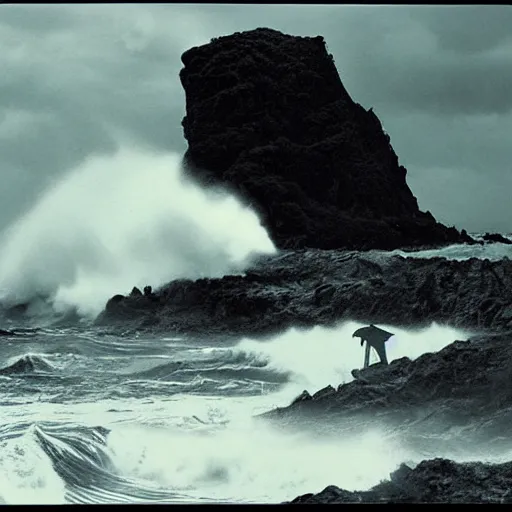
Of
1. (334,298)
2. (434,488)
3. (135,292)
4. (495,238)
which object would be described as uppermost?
(495,238)

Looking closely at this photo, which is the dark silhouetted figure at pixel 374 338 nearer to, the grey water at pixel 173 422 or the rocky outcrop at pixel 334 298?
the grey water at pixel 173 422

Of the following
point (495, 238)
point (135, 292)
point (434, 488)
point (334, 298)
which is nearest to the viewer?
point (434, 488)

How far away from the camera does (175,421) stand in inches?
311

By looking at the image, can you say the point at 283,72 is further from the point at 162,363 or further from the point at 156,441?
the point at 156,441

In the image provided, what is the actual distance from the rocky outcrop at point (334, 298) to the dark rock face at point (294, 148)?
185 cm

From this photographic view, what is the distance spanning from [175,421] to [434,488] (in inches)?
101

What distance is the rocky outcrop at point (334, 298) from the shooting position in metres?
11.1

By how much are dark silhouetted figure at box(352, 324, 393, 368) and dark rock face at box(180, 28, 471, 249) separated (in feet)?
14.3

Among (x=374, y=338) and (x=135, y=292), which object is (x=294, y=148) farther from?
(x=374, y=338)

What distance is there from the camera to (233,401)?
865 centimetres

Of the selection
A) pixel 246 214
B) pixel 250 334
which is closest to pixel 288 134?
pixel 246 214

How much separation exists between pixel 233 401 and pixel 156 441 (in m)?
→ 1.37

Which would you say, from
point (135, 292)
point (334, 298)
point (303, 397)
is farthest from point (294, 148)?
point (303, 397)

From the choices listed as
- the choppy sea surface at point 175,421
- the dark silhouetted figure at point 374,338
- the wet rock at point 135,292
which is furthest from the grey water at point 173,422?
the wet rock at point 135,292
